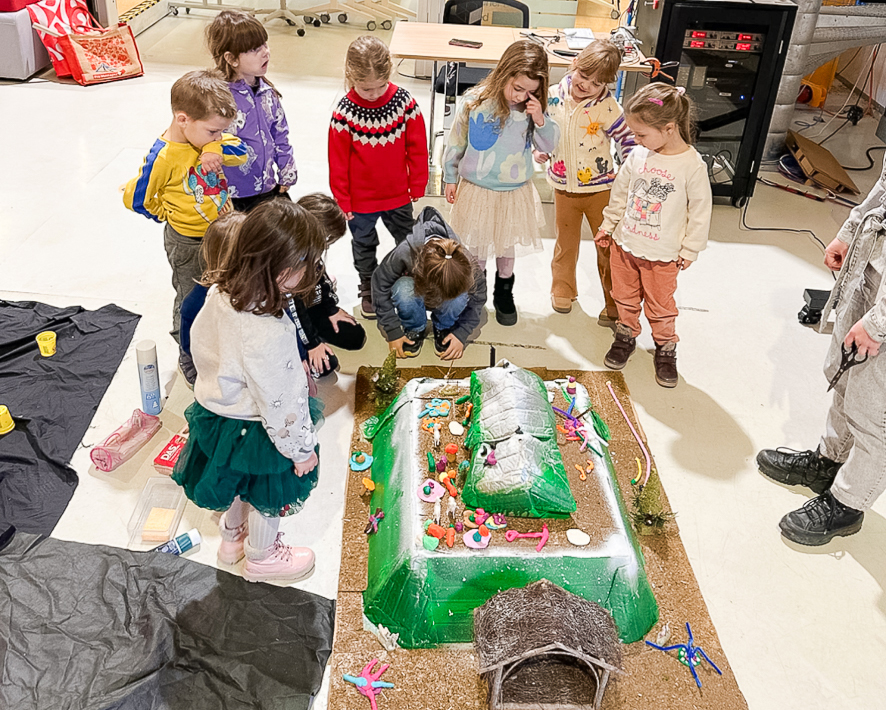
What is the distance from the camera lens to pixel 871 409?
2.45 m

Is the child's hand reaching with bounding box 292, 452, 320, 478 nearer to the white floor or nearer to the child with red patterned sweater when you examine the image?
the white floor

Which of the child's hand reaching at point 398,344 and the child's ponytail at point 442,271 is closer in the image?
the child's ponytail at point 442,271

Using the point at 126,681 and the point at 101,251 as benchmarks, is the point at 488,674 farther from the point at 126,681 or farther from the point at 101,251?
the point at 101,251

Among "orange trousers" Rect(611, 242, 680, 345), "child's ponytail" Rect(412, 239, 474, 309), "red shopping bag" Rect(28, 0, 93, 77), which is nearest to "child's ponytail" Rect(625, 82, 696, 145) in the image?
"orange trousers" Rect(611, 242, 680, 345)

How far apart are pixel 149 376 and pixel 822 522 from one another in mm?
2362

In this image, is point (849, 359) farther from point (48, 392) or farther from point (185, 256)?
point (48, 392)

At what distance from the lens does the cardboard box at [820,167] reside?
16.7 ft

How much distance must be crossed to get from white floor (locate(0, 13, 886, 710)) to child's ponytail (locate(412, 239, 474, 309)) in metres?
0.55

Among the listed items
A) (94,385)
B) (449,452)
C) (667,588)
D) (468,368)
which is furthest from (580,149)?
(94,385)

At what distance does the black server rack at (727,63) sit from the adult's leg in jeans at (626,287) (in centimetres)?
175

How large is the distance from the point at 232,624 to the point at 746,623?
4.98 ft

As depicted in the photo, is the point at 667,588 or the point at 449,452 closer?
the point at 667,588

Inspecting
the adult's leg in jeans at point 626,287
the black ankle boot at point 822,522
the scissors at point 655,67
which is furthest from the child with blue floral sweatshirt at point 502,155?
the black ankle boot at point 822,522

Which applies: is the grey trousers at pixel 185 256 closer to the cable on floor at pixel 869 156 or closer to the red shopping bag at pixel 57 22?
the red shopping bag at pixel 57 22
